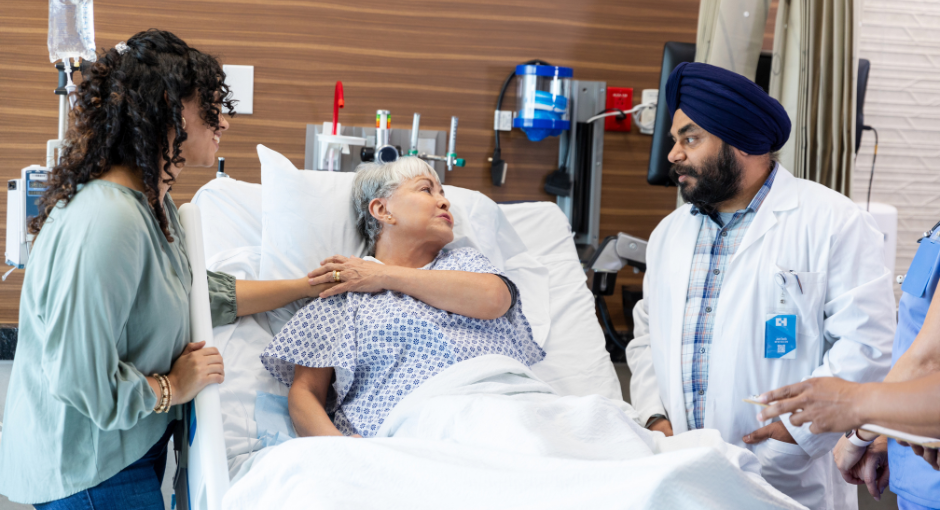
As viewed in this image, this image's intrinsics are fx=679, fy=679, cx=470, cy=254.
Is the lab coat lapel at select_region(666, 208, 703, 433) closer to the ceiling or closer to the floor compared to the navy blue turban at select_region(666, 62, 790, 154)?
closer to the floor

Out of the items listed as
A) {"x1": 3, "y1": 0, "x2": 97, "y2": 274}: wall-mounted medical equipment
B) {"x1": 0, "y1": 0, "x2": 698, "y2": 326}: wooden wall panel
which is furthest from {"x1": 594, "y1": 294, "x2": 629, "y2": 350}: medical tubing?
{"x1": 3, "y1": 0, "x2": 97, "y2": 274}: wall-mounted medical equipment

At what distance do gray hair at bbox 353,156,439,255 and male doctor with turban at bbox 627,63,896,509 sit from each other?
2.34 feet

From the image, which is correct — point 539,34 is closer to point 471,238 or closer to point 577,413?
point 471,238

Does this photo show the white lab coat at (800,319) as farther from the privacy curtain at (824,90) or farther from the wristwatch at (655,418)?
the privacy curtain at (824,90)

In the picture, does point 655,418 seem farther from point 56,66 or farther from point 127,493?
point 56,66

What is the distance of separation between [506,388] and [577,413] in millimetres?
216

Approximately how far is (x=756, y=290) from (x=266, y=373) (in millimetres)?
1212

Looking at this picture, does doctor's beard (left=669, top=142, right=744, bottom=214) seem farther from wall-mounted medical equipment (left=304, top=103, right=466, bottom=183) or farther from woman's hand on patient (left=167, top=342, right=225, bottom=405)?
woman's hand on patient (left=167, top=342, right=225, bottom=405)

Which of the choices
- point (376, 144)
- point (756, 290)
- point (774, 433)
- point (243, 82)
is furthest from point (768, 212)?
point (243, 82)

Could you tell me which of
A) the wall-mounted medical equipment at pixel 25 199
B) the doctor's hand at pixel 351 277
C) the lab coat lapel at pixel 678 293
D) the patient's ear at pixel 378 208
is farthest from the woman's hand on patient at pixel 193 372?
the lab coat lapel at pixel 678 293

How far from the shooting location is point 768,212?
1705mm

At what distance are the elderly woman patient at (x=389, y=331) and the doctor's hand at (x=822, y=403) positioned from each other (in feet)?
2.35

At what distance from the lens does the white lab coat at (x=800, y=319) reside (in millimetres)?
1575

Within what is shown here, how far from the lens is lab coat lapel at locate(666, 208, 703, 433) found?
5.72 feet
